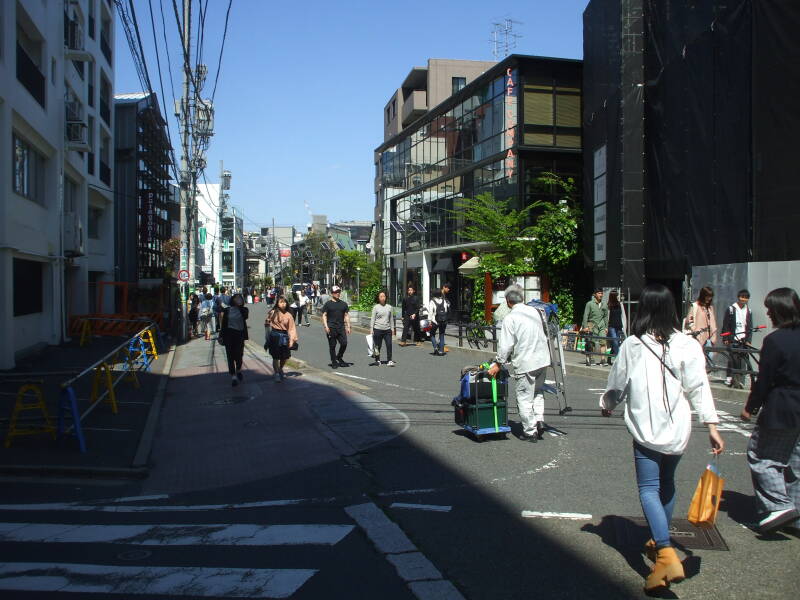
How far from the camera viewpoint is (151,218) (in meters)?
51.2

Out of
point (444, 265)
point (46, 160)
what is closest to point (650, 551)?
point (46, 160)

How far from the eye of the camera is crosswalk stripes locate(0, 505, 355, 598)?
4.23 m

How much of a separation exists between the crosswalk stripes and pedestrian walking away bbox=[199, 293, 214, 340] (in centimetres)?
2204

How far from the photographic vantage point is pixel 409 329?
2233cm

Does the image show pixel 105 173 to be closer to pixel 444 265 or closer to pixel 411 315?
pixel 444 265

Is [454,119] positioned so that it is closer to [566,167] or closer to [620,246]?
[566,167]

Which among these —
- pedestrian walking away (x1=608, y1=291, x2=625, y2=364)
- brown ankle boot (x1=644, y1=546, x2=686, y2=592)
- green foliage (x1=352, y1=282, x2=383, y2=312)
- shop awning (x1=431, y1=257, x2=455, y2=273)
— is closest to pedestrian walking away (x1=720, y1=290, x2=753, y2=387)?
pedestrian walking away (x1=608, y1=291, x2=625, y2=364)

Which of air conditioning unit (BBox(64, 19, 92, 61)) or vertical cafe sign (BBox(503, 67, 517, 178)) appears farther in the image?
vertical cafe sign (BBox(503, 67, 517, 178))

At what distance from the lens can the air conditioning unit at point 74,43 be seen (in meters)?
23.3

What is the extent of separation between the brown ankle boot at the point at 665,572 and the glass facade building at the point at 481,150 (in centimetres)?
2585

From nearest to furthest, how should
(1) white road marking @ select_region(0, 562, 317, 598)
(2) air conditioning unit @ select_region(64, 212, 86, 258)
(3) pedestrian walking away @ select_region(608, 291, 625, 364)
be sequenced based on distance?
(1) white road marking @ select_region(0, 562, 317, 598) → (3) pedestrian walking away @ select_region(608, 291, 625, 364) → (2) air conditioning unit @ select_region(64, 212, 86, 258)

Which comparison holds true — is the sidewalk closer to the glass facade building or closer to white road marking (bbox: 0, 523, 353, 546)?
white road marking (bbox: 0, 523, 353, 546)

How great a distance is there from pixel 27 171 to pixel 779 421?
20242mm

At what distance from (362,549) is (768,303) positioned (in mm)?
3354
